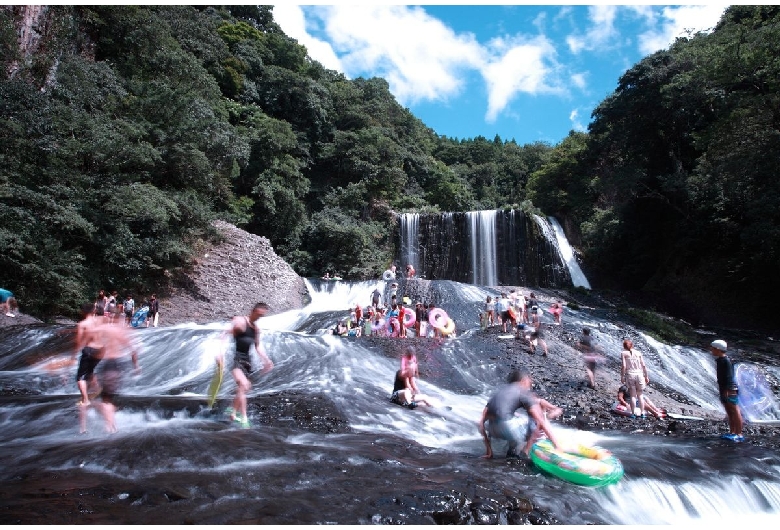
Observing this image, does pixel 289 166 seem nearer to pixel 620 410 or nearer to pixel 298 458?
pixel 620 410

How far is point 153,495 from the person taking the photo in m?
4.10

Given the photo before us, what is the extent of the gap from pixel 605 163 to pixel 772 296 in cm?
1459

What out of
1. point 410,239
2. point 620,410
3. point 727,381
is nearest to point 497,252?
point 410,239

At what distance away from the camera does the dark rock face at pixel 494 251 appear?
2936cm

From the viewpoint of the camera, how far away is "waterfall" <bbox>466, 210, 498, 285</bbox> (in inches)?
1166

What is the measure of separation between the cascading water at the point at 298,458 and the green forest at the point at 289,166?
25.1 feet

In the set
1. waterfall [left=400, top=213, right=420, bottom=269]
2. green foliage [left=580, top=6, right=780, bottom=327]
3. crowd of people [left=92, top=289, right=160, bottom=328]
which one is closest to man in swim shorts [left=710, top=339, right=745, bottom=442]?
crowd of people [left=92, top=289, right=160, bottom=328]

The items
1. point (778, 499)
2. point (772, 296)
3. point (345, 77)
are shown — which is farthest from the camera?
point (345, 77)

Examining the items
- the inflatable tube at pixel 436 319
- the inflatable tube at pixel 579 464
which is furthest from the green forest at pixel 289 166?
the inflatable tube at pixel 579 464

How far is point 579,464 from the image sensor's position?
16.5 ft

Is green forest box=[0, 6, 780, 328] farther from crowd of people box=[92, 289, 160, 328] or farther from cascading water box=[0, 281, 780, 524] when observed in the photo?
cascading water box=[0, 281, 780, 524]

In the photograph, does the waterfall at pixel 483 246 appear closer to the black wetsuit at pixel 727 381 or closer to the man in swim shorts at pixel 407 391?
the man in swim shorts at pixel 407 391

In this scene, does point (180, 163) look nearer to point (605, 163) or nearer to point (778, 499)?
point (778, 499)

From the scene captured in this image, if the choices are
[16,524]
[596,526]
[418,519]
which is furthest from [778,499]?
[16,524]
